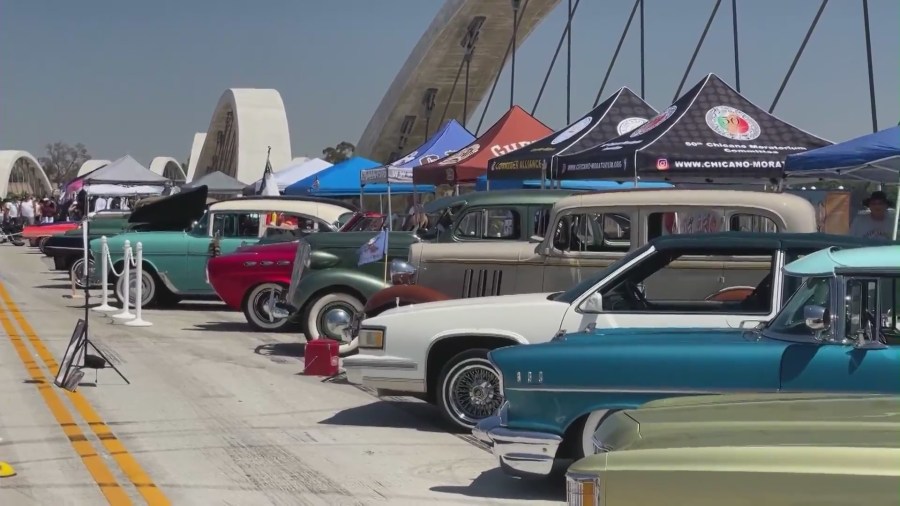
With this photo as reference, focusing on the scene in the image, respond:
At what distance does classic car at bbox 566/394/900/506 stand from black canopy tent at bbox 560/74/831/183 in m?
10.8

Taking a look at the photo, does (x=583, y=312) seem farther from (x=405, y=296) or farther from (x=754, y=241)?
(x=405, y=296)

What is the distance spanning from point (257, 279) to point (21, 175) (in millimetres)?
110681

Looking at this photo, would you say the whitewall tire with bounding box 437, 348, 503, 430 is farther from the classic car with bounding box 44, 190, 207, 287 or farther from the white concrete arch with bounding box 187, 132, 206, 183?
the white concrete arch with bounding box 187, 132, 206, 183

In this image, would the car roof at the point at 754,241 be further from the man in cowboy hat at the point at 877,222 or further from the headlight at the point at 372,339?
the man in cowboy hat at the point at 877,222

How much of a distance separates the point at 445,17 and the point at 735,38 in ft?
87.5


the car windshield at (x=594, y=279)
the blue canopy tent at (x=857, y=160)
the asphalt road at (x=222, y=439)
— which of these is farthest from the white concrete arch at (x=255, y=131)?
the car windshield at (x=594, y=279)

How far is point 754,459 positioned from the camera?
332cm

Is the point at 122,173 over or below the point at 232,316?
over

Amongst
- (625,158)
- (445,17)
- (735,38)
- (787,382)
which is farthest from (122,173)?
(787,382)

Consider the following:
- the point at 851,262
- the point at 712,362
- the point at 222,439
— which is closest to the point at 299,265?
the point at 222,439

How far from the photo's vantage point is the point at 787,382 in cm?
579

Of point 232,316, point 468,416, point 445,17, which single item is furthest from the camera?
point 445,17

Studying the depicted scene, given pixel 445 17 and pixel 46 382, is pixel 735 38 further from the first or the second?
pixel 445 17

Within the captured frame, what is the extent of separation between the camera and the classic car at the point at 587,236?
923 centimetres
